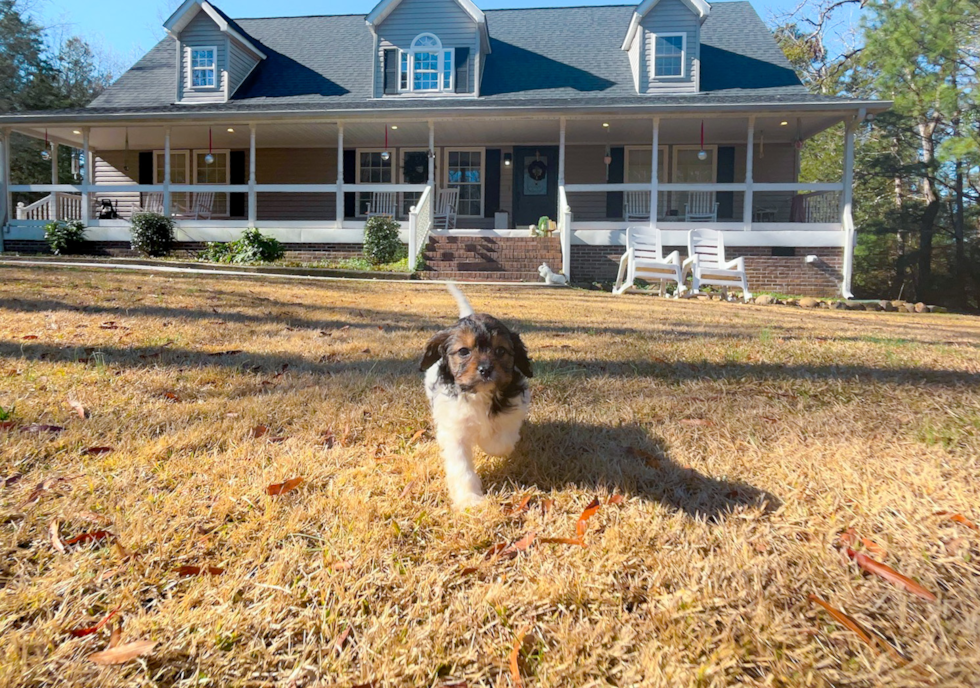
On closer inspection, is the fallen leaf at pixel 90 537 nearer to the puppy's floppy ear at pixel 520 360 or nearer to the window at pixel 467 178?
the puppy's floppy ear at pixel 520 360

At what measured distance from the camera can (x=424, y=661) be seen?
1.40m

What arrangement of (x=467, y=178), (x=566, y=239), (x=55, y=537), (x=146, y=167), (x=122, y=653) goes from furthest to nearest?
(x=146, y=167)
(x=467, y=178)
(x=566, y=239)
(x=55, y=537)
(x=122, y=653)

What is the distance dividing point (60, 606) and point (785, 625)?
1.74 m

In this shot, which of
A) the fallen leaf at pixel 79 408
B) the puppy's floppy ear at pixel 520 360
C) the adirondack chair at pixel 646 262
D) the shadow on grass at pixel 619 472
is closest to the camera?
the shadow on grass at pixel 619 472

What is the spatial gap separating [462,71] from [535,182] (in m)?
3.84

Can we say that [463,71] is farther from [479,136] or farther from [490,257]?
[490,257]

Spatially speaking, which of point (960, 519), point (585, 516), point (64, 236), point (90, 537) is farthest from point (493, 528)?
point (64, 236)

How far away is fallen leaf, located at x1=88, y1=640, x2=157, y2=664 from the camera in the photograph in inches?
53.8

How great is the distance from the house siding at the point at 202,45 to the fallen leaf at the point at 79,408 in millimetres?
18698

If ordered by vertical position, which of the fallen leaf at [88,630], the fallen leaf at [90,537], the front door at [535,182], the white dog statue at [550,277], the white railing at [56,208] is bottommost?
the fallen leaf at [88,630]

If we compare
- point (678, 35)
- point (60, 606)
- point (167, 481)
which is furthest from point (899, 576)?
point (678, 35)

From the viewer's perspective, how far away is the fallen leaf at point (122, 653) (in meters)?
1.37

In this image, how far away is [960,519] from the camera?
1924 millimetres

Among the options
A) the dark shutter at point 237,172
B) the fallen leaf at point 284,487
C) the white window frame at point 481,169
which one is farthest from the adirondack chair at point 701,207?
the fallen leaf at point 284,487
